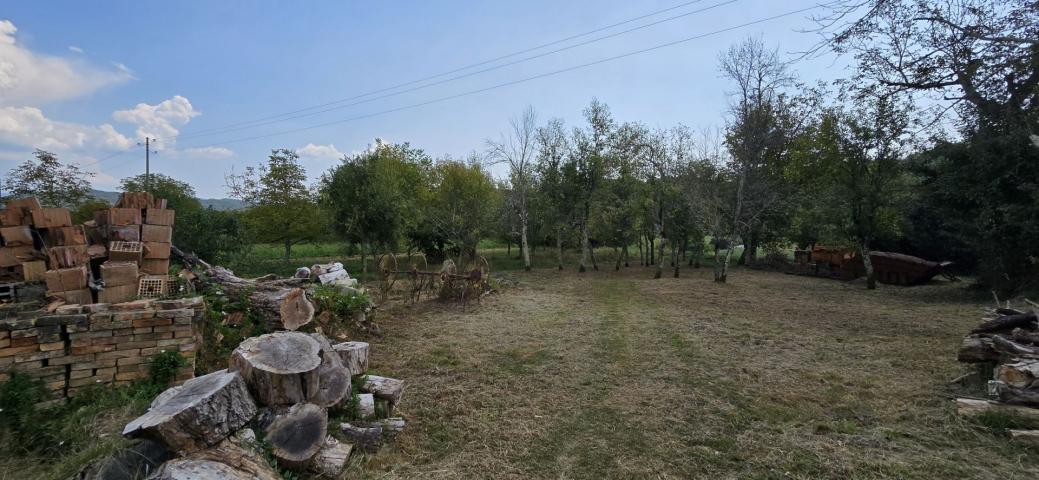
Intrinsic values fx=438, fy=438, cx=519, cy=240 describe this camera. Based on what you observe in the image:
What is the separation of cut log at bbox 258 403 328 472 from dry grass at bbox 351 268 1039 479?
0.43m

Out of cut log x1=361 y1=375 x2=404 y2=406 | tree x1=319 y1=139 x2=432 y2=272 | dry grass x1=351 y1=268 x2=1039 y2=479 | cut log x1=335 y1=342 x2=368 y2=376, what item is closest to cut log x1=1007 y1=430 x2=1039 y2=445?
dry grass x1=351 y1=268 x2=1039 y2=479

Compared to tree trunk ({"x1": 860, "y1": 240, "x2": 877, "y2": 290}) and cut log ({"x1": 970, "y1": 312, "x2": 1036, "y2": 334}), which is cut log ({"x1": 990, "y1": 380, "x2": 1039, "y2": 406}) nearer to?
cut log ({"x1": 970, "y1": 312, "x2": 1036, "y2": 334})

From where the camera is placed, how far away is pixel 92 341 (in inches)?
159

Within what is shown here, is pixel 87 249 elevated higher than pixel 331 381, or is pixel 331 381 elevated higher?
pixel 87 249

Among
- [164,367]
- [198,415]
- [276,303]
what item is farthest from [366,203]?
[198,415]

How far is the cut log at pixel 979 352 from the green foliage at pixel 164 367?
837 centimetres

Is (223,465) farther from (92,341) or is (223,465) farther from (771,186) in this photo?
(771,186)

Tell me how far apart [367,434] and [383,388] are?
2.30 ft

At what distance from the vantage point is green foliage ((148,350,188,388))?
4.23 metres

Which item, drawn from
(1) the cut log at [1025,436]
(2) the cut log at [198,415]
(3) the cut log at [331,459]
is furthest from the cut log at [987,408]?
(2) the cut log at [198,415]

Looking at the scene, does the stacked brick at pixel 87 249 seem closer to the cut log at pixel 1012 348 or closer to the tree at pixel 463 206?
the cut log at pixel 1012 348

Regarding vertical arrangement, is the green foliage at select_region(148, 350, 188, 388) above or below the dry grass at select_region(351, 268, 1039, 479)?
above

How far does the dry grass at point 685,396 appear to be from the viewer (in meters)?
3.42

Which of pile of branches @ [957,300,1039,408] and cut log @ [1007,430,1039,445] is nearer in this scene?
cut log @ [1007,430,1039,445]
